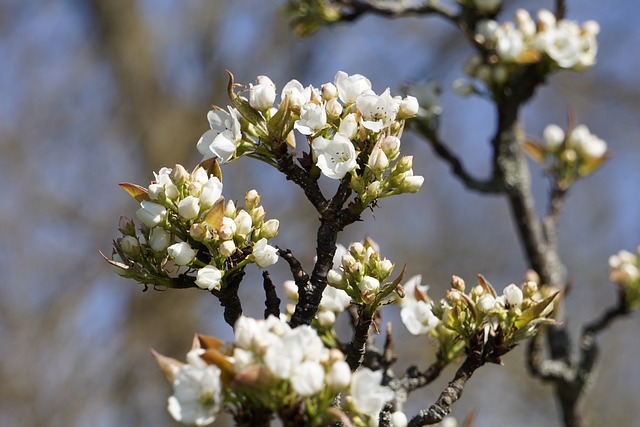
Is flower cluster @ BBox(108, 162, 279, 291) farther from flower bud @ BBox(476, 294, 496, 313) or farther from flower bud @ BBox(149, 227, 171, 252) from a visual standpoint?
flower bud @ BBox(476, 294, 496, 313)

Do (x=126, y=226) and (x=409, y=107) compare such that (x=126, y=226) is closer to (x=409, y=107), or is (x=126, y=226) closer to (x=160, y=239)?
(x=160, y=239)

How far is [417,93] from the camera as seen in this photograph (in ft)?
7.21

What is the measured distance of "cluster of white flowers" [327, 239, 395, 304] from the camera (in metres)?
1.11

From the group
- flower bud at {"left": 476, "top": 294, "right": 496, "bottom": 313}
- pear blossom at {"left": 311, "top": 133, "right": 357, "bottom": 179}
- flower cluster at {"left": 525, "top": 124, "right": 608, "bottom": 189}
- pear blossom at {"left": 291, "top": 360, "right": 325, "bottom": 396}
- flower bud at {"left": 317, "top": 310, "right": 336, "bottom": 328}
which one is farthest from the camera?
flower cluster at {"left": 525, "top": 124, "right": 608, "bottom": 189}

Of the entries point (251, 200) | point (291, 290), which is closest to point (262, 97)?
point (251, 200)

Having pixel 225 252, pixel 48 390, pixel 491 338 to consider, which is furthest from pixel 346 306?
pixel 48 390

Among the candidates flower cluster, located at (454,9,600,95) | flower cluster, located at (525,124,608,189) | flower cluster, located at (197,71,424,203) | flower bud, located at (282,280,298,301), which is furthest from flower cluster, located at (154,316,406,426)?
flower cluster, located at (525,124,608,189)

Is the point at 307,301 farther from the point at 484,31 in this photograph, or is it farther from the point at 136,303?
the point at 136,303

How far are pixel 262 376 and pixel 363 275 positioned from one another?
1.22 ft

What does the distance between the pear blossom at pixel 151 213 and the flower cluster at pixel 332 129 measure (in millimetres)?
116

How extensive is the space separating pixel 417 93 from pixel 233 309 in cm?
128

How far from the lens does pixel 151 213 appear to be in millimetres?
1045

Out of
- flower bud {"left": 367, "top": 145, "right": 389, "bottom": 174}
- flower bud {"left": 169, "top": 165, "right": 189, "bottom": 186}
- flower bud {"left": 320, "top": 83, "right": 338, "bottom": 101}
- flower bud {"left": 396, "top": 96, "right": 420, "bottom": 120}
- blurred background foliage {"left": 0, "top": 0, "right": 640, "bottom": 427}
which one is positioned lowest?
blurred background foliage {"left": 0, "top": 0, "right": 640, "bottom": 427}

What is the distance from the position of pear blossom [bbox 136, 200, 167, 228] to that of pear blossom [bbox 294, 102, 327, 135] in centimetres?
23
